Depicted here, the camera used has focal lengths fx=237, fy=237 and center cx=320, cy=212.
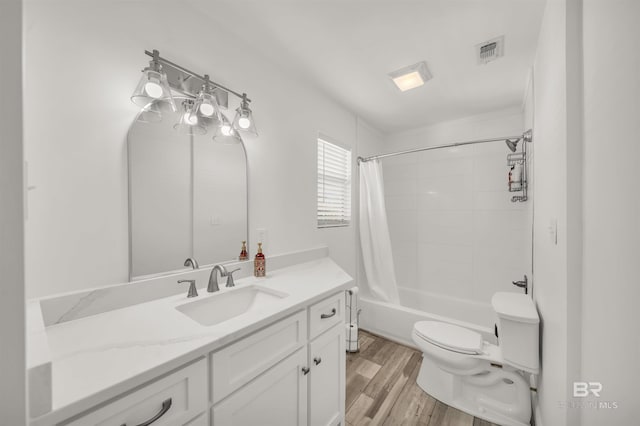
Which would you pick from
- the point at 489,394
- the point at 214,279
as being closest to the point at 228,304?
the point at 214,279

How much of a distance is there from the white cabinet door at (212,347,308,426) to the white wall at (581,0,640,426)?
3.15ft

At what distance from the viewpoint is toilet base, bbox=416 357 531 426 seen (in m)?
1.46

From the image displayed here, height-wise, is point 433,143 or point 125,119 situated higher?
point 433,143

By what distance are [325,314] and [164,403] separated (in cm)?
74

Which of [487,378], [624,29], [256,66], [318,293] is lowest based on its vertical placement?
[487,378]

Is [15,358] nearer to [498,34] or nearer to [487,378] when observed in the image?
[487,378]

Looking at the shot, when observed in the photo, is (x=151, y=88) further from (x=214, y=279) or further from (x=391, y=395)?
(x=391, y=395)

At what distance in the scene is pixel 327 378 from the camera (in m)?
1.25

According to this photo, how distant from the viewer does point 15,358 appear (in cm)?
36

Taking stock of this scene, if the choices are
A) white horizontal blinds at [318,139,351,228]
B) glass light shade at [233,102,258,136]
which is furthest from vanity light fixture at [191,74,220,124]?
white horizontal blinds at [318,139,351,228]

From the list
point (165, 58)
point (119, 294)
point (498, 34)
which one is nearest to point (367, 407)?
point (119, 294)

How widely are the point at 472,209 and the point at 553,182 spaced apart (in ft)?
5.67

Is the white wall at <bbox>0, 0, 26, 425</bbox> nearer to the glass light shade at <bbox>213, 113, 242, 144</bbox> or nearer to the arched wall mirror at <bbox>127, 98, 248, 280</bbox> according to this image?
the arched wall mirror at <bbox>127, 98, 248, 280</bbox>

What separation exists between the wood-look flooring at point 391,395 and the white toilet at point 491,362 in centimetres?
9
